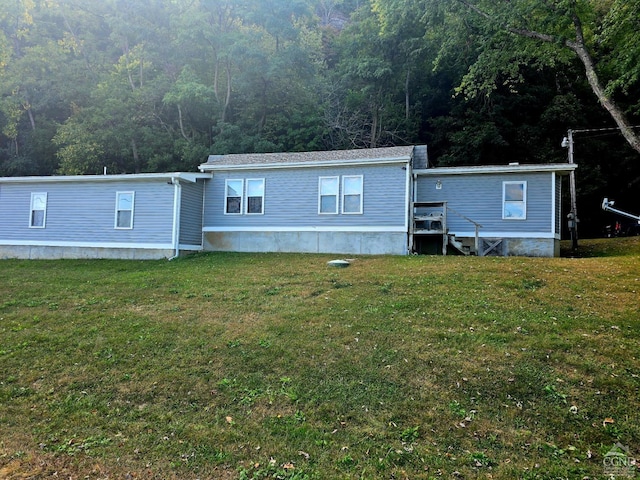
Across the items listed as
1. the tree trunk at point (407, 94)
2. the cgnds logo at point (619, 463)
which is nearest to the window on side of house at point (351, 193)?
the cgnds logo at point (619, 463)

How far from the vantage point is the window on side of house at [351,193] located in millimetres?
14828

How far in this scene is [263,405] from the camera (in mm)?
4805

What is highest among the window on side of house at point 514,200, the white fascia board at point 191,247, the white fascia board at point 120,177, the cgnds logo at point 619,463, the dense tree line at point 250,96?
the dense tree line at point 250,96

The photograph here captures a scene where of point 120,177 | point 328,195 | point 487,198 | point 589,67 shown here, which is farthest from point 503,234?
point 120,177

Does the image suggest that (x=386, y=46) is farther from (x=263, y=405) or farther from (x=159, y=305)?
(x=263, y=405)

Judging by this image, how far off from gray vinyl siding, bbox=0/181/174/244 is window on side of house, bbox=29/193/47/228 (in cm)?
16

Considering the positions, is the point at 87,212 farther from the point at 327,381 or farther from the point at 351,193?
the point at 327,381

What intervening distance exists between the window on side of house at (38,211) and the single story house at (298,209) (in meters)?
0.04

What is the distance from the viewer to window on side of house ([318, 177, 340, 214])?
15.1 metres

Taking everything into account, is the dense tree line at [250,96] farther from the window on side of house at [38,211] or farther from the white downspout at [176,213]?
the white downspout at [176,213]

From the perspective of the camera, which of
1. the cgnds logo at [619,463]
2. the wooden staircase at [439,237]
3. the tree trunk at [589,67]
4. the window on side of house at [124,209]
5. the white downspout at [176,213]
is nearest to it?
the cgnds logo at [619,463]

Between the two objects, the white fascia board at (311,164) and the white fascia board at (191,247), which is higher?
the white fascia board at (311,164)

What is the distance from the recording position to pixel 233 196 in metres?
16.2

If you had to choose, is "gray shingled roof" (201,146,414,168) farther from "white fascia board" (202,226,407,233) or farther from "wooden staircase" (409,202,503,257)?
"white fascia board" (202,226,407,233)
